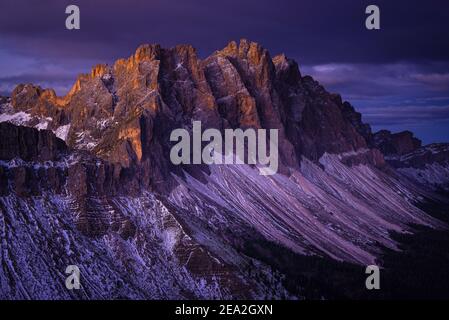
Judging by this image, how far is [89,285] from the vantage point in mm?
197500

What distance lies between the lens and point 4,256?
196375 millimetres
